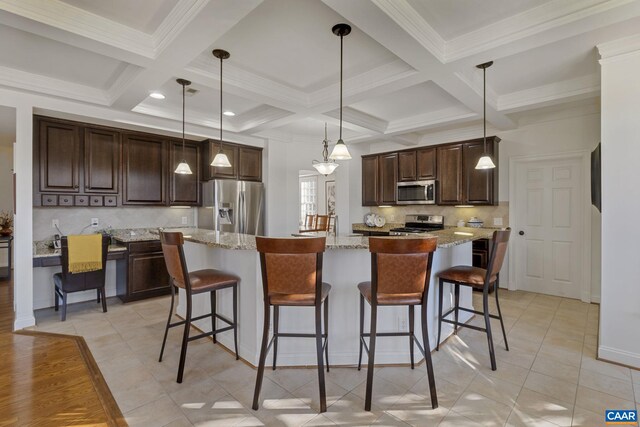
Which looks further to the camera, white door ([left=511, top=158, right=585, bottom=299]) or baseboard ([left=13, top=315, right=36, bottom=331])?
white door ([left=511, top=158, right=585, bottom=299])

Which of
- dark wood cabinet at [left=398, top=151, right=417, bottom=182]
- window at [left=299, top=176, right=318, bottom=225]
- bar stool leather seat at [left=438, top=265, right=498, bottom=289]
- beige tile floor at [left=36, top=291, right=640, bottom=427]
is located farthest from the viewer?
window at [left=299, top=176, right=318, bottom=225]

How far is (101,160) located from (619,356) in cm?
582

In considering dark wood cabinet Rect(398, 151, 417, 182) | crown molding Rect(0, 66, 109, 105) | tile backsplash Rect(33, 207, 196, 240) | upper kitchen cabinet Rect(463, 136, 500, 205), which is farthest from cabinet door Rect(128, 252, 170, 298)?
upper kitchen cabinet Rect(463, 136, 500, 205)

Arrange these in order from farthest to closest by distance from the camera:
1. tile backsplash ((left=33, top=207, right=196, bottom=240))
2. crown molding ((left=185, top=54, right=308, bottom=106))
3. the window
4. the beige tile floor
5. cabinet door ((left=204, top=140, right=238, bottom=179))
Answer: the window, cabinet door ((left=204, top=140, right=238, bottom=179)), tile backsplash ((left=33, top=207, right=196, bottom=240)), crown molding ((left=185, top=54, right=308, bottom=106)), the beige tile floor

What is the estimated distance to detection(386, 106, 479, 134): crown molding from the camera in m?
A: 4.27

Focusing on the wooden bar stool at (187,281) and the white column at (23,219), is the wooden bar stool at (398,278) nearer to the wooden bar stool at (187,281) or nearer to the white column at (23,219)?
the wooden bar stool at (187,281)

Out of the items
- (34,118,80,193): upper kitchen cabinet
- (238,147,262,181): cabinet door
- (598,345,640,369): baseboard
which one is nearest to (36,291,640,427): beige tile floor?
(598,345,640,369): baseboard

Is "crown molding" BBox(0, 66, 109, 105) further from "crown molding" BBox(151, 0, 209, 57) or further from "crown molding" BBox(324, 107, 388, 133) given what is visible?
"crown molding" BBox(324, 107, 388, 133)

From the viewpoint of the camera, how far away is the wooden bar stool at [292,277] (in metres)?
1.95

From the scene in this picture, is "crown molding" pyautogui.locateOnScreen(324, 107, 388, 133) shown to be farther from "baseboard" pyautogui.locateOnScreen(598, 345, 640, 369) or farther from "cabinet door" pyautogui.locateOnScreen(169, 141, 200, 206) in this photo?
"baseboard" pyautogui.locateOnScreen(598, 345, 640, 369)

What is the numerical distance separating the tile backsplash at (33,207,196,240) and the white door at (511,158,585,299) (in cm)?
527

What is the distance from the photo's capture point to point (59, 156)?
12.5 ft

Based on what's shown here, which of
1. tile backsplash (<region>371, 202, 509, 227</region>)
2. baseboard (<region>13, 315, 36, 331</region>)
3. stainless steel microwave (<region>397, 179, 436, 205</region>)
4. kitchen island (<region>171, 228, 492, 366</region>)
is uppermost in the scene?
stainless steel microwave (<region>397, 179, 436, 205</region>)

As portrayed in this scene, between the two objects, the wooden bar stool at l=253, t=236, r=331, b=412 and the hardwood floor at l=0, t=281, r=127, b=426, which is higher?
the wooden bar stool at l=253, t=236, r=331, b=412
